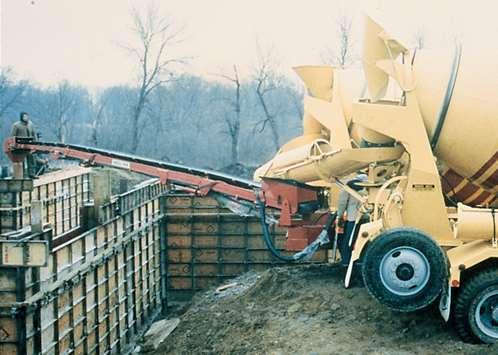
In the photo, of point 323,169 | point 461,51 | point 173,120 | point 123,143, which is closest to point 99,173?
point 323,169

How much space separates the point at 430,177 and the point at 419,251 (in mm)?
1053

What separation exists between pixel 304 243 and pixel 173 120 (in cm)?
3912

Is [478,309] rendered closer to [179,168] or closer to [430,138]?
[430,138]

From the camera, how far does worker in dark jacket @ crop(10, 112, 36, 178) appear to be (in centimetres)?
1491

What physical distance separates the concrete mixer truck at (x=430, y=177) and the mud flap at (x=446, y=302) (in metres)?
0.01

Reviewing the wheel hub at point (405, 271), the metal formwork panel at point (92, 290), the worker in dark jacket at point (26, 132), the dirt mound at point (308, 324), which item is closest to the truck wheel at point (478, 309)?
the dirt mound at point (308, 324)

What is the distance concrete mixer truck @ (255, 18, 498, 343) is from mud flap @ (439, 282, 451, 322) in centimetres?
1

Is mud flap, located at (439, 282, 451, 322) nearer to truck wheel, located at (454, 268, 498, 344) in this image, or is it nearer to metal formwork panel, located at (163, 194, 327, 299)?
truck wheel, located at (454, 268, 498, 344)

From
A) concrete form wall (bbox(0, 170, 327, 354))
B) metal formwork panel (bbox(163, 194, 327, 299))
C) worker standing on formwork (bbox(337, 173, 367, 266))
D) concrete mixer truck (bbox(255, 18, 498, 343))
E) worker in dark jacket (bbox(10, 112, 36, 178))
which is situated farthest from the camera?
metal formwork panel (bbox(163, 194, 327, 299))

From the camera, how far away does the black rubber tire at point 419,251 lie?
7.45 metres

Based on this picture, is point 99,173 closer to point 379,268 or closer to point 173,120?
point 379,268

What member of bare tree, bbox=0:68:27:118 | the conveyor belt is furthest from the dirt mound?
bare tree, bbox=0:68:27:118

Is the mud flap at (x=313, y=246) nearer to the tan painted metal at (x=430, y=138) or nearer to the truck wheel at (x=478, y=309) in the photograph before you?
the tan painted metal at (x=430, y=138)

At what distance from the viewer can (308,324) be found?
30.3 ft
